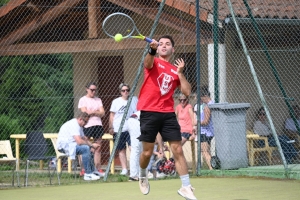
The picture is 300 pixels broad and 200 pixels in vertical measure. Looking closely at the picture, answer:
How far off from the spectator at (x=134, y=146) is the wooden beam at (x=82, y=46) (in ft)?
7.59

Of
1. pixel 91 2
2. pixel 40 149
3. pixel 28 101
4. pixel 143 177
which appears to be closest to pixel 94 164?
pixel 40 149

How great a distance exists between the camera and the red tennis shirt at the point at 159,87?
1025cm

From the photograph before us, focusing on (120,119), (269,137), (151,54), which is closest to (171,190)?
(151,54)

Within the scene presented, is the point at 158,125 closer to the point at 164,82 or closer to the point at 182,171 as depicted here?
the point at 164,82

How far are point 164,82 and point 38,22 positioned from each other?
8.52m

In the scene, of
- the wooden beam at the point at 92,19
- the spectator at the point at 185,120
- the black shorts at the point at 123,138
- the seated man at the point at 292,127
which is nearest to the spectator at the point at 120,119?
the black shorts at the point at 123,138

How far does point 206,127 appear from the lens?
15250 millimetres

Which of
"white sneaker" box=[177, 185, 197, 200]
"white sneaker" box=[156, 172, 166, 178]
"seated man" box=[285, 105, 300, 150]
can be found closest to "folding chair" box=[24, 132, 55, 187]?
"white sneaker" box=[156, 172, 166, 178]

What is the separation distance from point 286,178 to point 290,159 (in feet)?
8.23

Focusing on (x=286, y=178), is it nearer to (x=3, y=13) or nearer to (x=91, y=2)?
(x=91, y=2)

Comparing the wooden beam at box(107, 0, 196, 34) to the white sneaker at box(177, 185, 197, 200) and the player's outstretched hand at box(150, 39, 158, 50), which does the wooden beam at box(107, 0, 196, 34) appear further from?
the white sneaker at box(177, 185, 197, 200)

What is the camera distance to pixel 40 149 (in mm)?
15812

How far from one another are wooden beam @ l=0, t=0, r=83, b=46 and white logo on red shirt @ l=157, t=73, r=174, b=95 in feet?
25.3

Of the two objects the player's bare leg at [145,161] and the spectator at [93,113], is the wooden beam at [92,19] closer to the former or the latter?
the spectator at [93,113]
